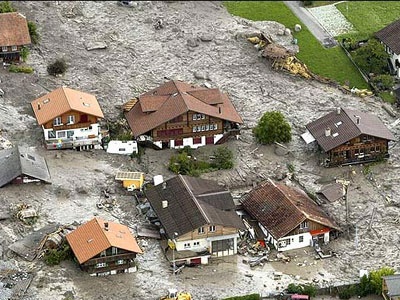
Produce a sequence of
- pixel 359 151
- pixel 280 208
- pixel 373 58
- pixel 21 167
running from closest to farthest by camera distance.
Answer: pixel 280 208
pixel 21 167
pixel 359 151
pixel 373 58

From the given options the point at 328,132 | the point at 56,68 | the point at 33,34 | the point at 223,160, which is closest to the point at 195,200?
the point at 223,160

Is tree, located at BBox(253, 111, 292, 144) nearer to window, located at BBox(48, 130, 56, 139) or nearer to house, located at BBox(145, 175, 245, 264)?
house, located at BBox(145, 175, 245, 264)

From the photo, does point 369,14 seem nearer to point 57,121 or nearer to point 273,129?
point 273,129

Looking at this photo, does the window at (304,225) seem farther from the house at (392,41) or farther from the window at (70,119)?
the house at (392,41)

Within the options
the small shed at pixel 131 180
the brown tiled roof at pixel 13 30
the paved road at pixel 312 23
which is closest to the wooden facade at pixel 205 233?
the small shed at pixel 131 180

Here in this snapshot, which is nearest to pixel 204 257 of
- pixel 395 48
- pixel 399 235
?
pixel 399 235

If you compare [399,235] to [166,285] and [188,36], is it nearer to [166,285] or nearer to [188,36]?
[166,285]

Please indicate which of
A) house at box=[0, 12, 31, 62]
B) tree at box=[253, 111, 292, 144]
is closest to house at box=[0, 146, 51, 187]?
house at box=[0, 12, 31, 62]
